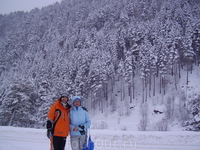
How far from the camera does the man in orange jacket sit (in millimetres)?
4488

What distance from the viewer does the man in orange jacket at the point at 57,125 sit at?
14.7ft

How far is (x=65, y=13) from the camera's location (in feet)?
341

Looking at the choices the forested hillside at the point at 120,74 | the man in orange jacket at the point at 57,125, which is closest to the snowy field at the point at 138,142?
the man in orange jacket at the point at 57,125

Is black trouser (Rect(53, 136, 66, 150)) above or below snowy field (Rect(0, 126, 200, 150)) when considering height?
above

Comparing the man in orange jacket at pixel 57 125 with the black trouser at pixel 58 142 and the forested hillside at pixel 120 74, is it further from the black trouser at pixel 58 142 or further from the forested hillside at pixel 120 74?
the forested hillside at pixel 120 74

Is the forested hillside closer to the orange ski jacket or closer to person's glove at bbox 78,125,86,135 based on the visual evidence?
person's glove at bbox 78,125,86,135

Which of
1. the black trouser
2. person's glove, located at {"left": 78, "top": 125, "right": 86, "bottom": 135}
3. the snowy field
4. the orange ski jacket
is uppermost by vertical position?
the orange ski jacket

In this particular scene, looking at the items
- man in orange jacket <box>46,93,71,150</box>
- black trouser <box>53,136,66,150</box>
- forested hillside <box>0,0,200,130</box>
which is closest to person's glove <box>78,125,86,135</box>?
man in orange jacket <box>46,93,71,150</box>

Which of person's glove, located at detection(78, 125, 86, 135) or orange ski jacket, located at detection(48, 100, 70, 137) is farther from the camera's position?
person's glove, located at detection(78, 125, 86, 135)

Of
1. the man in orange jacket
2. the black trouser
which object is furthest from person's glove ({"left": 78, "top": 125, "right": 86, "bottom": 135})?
the black trouser

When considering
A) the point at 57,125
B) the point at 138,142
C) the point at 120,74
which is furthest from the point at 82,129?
the point at 120,74

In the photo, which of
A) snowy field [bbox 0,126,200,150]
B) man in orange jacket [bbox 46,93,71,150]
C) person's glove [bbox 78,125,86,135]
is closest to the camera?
man in orange jacket [bbox 46,93,71,150]

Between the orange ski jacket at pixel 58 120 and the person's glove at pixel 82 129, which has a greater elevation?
the orange ski jacket at pixel 58 120

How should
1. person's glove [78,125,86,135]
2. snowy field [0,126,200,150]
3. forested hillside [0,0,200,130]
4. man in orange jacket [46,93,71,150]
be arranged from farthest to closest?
forested hillside [0,0,200,130] → snowy field [0,126,200,150] → person's glove [78,125,86,135] → man in orange jacket [46,93,71,150]
